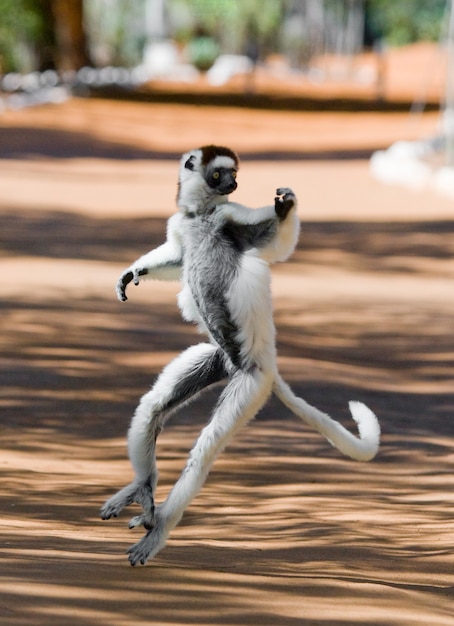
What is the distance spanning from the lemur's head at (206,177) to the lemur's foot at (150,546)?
3.93 feet

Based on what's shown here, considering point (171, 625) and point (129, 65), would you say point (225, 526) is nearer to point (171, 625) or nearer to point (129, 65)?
point (171, 625)

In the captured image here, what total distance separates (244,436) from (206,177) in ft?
13.6

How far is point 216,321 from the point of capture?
520 cm

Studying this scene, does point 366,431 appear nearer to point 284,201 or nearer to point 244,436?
point 284,201

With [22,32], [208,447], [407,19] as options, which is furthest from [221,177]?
[407,19]

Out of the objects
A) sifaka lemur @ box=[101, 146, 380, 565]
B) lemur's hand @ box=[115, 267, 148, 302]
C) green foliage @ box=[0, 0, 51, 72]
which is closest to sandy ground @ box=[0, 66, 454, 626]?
sifaka lemur @ box=[101, 146, 380, 565]

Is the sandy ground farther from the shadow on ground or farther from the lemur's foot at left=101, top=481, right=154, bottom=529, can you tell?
the lemur's foot at left=101, top=481, right=154, bottom=529

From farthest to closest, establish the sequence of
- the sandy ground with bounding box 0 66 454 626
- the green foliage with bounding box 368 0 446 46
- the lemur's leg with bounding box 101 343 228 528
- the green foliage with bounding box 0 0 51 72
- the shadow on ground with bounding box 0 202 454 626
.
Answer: the green foliage with bounding box 368 0 446 46 < the green foliage with bounding box 0 0 51 72 < the lemur's leg with bounding box 101 343 228 528 < the sandy ground with bounding box 0 66 454 626 < the shadow on ground with bounding box 0 202 454 626

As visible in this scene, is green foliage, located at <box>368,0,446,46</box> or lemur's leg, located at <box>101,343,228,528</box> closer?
lemur's leg, located at <box>101,343,228,528</box>

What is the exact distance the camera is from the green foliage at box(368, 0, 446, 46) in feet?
286

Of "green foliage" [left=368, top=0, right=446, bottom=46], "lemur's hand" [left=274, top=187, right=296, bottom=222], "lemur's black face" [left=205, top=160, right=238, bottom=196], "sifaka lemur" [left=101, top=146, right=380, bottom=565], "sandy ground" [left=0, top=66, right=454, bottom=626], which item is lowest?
"green foliage" [left=368, top=0, right=446, bottom=46]

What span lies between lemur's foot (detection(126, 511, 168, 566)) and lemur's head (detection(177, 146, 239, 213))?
3.93 feet

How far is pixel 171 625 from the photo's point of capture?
4.25 meters

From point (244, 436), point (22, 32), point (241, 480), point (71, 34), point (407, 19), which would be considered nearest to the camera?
point (241, 480)
